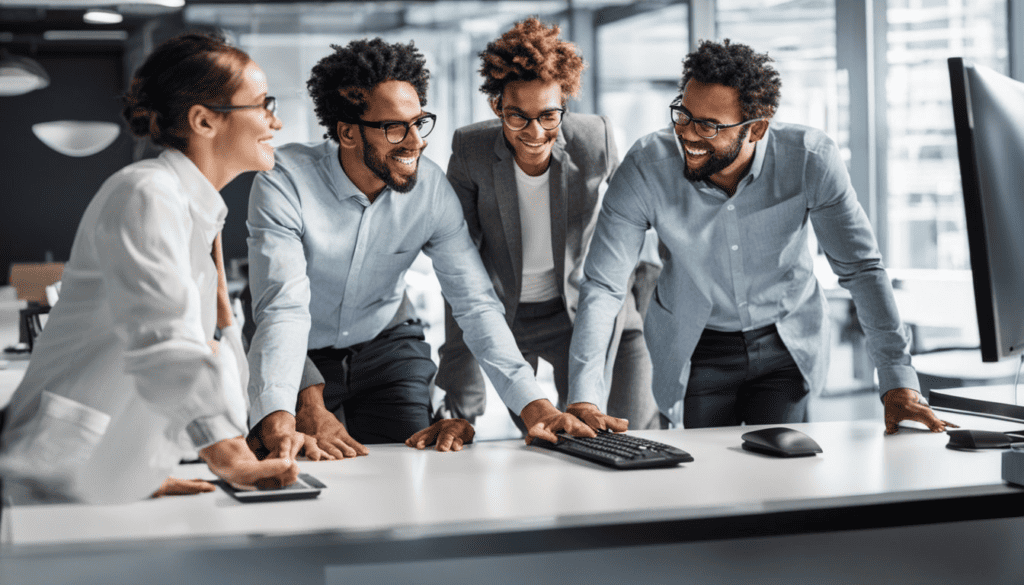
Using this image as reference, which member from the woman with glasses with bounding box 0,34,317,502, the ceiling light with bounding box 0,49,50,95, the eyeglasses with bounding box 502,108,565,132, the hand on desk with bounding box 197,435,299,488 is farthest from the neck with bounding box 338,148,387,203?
the ceiling light with bounding box 0,49,50,95

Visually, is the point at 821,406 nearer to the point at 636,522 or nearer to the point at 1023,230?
the point at 1023,230

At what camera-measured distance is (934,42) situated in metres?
5.46

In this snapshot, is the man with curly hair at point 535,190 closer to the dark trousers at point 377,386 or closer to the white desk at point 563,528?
the dark trousers at point 377,386

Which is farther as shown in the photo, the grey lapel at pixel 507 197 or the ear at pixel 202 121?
the grey lapel at pixel 507 197

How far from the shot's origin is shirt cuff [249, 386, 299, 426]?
179 centimetres

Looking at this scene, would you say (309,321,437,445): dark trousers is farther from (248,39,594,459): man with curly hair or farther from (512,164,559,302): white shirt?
(512,164,559,302): white shirt

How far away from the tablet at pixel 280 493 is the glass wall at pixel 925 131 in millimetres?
5036

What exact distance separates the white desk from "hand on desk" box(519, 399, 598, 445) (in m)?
0.17

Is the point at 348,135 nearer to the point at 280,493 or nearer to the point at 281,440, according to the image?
the point at 281,440

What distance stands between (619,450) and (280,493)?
612 mm

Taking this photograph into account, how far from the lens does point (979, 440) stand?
174 cm

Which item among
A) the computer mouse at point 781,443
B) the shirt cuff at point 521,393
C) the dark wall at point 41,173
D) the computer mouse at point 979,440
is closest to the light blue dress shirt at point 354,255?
the shirt cuff at point 521,393

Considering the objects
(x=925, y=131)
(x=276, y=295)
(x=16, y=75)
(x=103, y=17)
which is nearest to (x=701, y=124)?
(x=276, y=295)

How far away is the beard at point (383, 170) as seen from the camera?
220 cm
